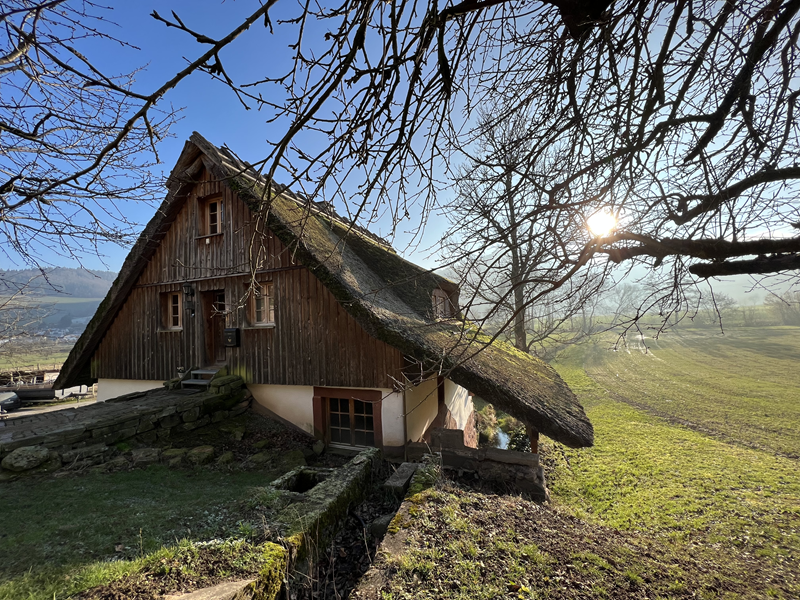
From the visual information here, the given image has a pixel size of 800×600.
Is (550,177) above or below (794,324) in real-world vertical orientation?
above

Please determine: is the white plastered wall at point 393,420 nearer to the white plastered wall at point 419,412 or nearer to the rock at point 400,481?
the white plastered wall at point 419,412

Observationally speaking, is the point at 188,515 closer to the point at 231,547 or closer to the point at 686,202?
the point at 231,547

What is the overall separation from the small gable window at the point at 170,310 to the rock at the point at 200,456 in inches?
167

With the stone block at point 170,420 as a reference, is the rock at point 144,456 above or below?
below

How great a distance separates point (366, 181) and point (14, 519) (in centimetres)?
567

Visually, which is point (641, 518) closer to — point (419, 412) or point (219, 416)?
point (419, 412)

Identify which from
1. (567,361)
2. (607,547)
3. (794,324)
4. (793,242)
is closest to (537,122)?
(793,242)

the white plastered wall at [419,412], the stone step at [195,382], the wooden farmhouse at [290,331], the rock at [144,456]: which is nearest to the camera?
the rock at [144,456]

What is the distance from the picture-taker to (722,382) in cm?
2039

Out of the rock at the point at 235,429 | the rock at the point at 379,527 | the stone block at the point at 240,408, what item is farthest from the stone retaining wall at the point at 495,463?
the stone block at the point at 240,408

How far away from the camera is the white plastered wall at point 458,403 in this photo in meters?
10.1

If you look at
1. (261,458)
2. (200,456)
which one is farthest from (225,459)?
(261,458)

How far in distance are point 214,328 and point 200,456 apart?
393 centimetres

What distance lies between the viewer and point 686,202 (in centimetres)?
345
